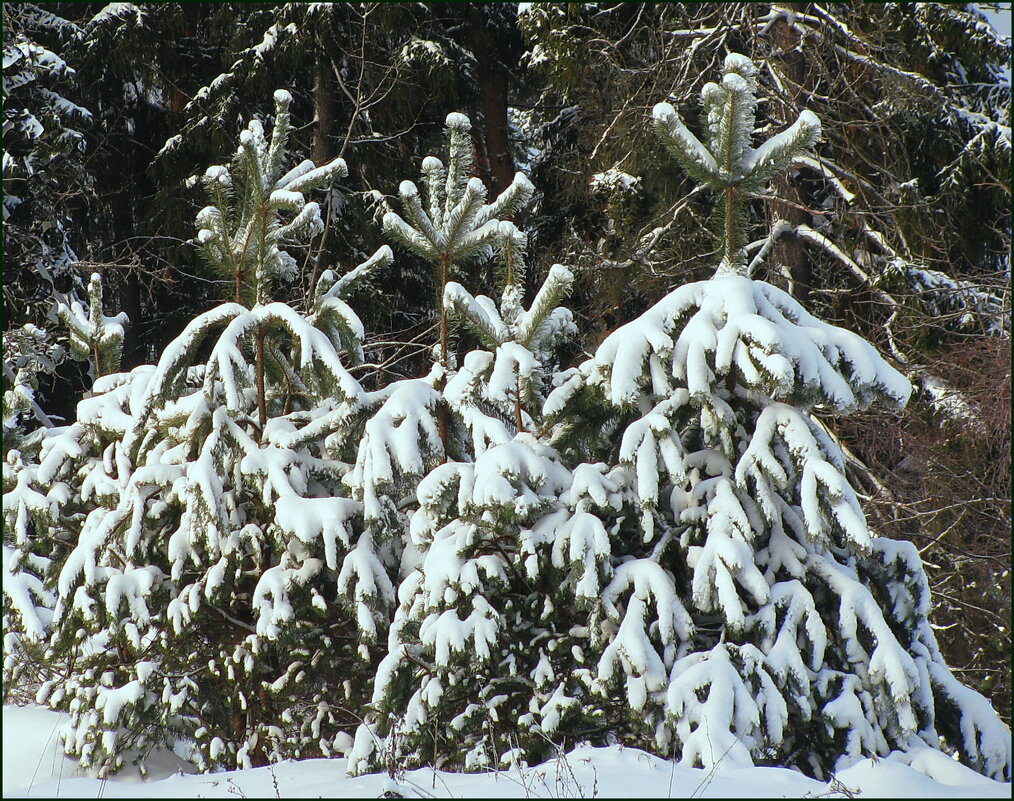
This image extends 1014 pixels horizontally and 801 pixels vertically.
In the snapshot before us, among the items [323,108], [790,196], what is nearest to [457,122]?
[790,196]

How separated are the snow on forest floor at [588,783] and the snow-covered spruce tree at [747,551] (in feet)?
0.50

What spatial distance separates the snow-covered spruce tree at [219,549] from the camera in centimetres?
410

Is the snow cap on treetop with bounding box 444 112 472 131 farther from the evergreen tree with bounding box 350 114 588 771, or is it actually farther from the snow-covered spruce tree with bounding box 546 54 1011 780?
the snow-covered spruce tree with bounding box 546 54 1011 780

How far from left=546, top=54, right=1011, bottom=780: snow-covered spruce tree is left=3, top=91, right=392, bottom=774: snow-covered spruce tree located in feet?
4.10

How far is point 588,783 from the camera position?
10.4ft

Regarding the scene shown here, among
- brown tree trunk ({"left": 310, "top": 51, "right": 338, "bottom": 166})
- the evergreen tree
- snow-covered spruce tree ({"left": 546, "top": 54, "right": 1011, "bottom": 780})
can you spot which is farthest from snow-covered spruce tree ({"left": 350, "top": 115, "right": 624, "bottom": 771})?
brown tree trunk ({"left": 310, "top": 51, "right": 338, "bottom": 166})

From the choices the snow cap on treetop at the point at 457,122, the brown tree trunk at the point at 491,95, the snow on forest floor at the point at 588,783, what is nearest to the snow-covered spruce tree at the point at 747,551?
the snow on forest floor at the point at 588,783

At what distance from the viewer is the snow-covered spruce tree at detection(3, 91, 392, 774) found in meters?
4.10

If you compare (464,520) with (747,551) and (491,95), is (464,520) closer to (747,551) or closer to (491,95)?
(747,551)

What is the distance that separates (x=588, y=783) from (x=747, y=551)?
113 cm

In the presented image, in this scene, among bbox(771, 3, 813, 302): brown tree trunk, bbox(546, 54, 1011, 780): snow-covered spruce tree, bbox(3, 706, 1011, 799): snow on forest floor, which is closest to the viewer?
bbox(3, 706, 1011, 799): snow on forest floor

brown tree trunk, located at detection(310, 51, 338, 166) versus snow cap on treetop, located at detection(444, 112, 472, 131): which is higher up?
brown tree trunk, located at detection(310, 51, 338, 166)

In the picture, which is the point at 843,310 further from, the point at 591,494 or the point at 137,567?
the point at 137,567

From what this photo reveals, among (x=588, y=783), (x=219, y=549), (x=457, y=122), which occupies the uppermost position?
(x=457, y=122)
